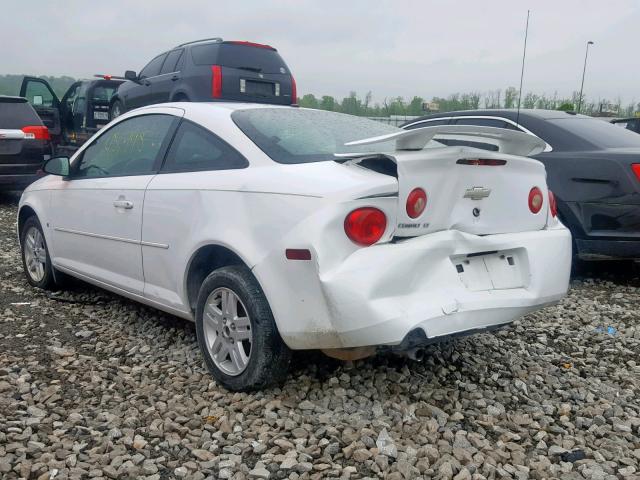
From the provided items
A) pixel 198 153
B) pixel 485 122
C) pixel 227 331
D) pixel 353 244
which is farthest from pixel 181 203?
pixel 485 122

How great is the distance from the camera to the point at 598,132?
19.8ft

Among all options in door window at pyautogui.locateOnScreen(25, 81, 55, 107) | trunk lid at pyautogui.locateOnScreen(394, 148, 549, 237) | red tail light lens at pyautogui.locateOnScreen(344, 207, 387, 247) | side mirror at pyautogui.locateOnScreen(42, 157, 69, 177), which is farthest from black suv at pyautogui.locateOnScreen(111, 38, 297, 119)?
red tail light lens at pyautogui.locateOnScreen(344, 207, 387, 247)

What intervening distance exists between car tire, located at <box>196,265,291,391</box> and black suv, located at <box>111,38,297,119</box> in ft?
21.7

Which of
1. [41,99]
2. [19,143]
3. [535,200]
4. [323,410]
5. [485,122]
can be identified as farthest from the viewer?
[41,99]

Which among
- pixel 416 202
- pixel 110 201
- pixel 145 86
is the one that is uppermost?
pixel 145 86

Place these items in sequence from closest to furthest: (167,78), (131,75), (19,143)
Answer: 1. (19,143)
2. (167,78)
3. (131,75)

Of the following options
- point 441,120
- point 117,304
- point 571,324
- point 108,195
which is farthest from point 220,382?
point 441,120

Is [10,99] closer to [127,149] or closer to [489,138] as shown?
[127,149]

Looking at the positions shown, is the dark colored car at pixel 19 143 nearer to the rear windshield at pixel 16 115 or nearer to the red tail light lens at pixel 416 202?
the rear windshield at pixel 16 115

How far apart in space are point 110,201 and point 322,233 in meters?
2.00

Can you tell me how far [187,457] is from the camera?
2824mm

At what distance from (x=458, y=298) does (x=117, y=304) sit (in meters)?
3.07

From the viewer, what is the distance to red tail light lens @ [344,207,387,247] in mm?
2885

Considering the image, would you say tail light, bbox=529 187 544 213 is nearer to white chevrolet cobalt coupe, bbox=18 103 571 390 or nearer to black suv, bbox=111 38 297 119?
white chevrolet cobalt coupe, bbox=18 103 571 390
